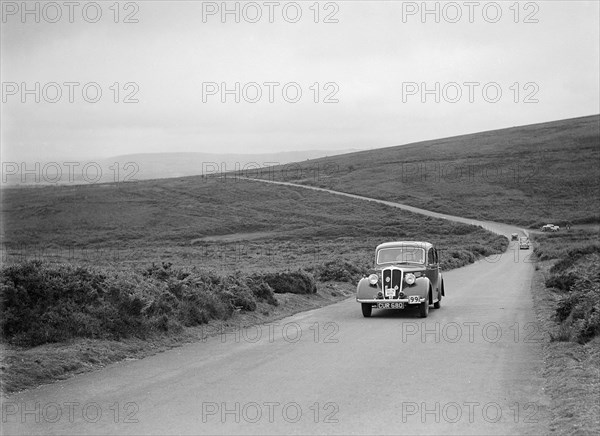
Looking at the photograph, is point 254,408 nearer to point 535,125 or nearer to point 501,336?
point 501,336

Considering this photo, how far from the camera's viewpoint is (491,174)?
128 meters

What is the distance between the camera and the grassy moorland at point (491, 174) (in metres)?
108

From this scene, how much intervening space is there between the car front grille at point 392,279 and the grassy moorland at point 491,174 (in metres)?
83.6

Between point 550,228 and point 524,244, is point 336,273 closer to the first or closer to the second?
point 524,244


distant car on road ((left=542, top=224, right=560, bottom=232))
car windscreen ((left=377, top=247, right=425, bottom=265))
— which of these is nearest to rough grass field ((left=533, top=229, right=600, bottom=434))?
car windscreen ((left=377, top=247, right=425, bottom=265))

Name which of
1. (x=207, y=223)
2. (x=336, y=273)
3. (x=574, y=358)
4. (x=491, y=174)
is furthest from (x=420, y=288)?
(x=491, y=174)

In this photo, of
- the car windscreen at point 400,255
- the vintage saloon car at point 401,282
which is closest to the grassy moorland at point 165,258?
the vintage saloon car at point 401,282

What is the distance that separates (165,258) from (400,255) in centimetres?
3852

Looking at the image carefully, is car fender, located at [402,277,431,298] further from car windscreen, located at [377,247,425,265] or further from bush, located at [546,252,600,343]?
bush, located at [546,252,600,343]

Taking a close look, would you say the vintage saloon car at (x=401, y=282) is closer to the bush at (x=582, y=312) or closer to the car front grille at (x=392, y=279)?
the car front grille at (x=392, y=279)

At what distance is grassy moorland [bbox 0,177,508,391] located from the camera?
Result: 1246 centimetres

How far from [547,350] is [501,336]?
210 cm

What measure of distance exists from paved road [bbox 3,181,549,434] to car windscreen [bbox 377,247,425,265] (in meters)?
5.08

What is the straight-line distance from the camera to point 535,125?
172m
